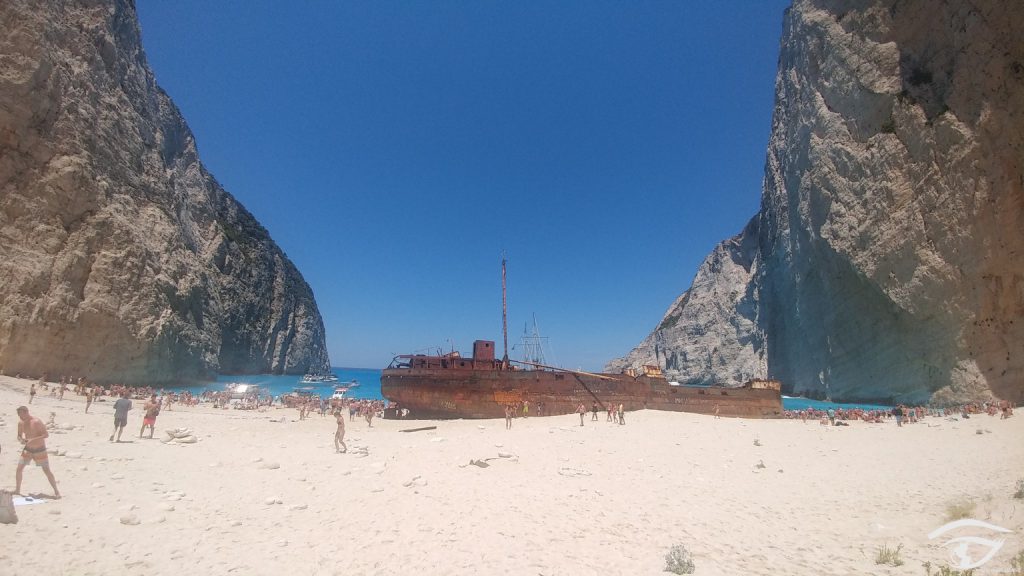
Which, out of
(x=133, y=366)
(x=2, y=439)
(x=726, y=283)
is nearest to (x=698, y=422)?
(x=2, y=439)

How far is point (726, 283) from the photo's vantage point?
247 ft

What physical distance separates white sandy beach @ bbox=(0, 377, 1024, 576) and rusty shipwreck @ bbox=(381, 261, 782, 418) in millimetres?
9576

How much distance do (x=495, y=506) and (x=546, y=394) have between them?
17490mm

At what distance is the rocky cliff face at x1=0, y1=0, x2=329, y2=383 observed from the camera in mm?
28141

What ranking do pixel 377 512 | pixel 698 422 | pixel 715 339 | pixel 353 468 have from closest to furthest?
pixel 377 512
pixel 353 468
pixel 698 422
pixel 715 339

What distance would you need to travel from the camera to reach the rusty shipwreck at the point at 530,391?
2402 centimetres

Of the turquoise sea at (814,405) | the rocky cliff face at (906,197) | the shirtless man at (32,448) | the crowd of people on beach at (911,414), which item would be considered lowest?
the turquoise sea at (814,405)

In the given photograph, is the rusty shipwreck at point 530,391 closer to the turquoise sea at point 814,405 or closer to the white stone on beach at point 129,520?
the turquoise sea at point 814,405

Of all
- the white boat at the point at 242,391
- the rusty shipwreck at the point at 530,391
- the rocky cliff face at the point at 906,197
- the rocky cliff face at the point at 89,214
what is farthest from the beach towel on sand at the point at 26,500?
the rocky cliff face at the point at 906,197

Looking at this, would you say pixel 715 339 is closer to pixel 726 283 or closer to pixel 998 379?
pixel 726 283

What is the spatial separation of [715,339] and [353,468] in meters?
74.0

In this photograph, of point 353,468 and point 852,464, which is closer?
point 353,468

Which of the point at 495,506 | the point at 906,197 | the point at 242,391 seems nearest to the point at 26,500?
the point at 495,506

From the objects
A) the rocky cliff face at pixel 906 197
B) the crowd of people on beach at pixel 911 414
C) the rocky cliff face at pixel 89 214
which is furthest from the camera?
the rocky cliff face at pixel 89 214
